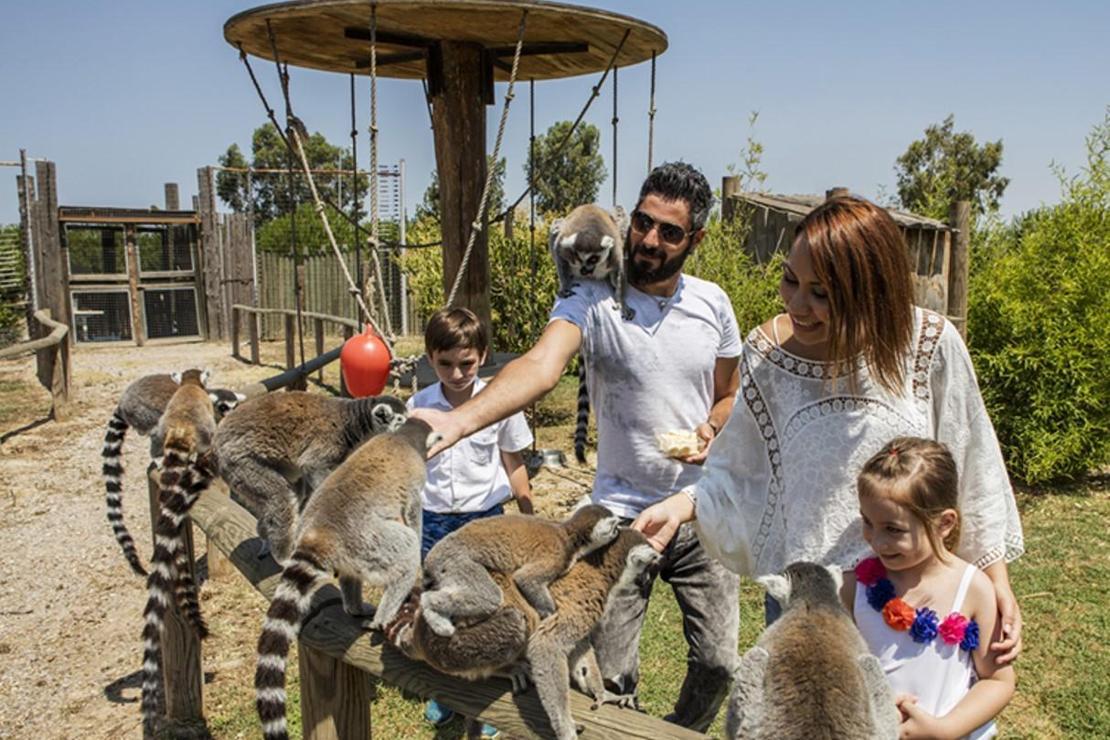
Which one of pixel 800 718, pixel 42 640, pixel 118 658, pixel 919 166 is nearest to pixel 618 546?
pixel 800 718

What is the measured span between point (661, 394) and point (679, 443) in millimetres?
176

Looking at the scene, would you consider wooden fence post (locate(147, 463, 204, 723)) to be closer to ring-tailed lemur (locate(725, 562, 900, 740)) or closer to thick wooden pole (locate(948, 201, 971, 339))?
ring-tailed lemur (locate(725, 562, 900, 740))

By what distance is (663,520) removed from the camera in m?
2.17

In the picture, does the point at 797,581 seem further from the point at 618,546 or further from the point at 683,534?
the point at 683,534

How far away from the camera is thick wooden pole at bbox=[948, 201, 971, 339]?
6570mm

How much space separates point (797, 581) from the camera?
1.66 metres

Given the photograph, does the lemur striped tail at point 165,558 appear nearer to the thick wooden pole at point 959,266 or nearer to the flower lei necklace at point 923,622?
the flower lei necklace at point 923,622

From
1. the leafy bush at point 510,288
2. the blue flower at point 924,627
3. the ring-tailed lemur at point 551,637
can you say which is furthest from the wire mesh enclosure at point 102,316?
the blue flower at point 924,627

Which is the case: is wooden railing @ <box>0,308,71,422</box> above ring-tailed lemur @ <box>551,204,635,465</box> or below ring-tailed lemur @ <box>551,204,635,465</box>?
below

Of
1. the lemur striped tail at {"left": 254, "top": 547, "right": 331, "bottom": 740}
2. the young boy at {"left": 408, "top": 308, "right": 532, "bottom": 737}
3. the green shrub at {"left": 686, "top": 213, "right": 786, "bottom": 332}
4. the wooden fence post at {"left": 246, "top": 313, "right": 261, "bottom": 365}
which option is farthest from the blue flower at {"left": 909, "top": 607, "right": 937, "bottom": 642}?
the wooden fence post at {"left": 246, "top": 313, "right": 261, "bottom": 365}

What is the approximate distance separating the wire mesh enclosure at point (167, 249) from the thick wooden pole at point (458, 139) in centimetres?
1392

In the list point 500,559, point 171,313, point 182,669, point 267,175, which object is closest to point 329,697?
point 500,559

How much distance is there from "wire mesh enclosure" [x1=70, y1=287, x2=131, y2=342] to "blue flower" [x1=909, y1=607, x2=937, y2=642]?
58.7 ft

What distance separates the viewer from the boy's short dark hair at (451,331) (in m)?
3.08
